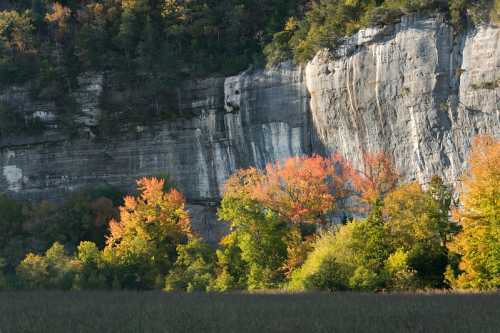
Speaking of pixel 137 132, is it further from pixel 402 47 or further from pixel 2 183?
pixel 402 47

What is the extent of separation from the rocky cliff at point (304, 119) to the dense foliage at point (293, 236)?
184cm

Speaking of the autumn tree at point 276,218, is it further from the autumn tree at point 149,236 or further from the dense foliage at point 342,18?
the dense foliage at point 342,18

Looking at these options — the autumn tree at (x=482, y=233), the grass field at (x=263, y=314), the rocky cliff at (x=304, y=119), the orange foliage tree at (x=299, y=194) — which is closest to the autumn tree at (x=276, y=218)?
the orange foliage tree at (x=299, y=194)

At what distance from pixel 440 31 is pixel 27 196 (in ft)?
88.0

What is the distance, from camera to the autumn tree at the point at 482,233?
2803 cm

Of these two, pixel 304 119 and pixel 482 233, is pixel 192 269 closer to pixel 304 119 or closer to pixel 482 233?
pixel 304 119

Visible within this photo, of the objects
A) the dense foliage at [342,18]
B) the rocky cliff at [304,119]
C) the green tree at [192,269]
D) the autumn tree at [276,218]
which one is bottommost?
the green tree at [192,269]

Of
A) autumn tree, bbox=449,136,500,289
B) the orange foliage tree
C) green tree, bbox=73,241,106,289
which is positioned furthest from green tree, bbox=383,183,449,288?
green tree, bbox=73,241,106,289

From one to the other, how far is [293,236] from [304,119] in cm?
1006

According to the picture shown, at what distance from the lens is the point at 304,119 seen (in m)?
44.2

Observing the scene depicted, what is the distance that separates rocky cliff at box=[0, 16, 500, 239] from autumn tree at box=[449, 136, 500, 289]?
826cm

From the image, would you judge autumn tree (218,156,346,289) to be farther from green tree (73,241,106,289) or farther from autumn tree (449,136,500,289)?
autumn tree (449,136,500,289)

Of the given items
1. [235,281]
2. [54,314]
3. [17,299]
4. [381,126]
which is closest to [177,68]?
[381,126]

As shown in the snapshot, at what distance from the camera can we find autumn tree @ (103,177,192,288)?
3788 centimetres
